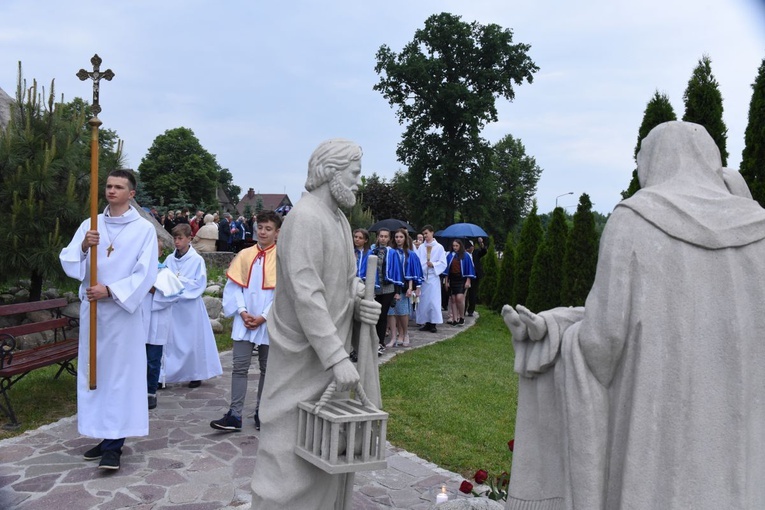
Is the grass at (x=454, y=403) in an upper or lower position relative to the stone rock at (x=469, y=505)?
lower

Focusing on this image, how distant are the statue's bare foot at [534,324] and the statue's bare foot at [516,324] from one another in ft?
0.11

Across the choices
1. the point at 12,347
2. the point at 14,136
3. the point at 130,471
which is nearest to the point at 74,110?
the point at 14,136

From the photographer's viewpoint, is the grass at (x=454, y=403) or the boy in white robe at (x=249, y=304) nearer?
the grass at (x=454, y=403)

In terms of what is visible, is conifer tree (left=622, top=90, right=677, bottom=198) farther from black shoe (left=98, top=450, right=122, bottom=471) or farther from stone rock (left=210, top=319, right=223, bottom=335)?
black shoe (left=98, top=450, right=122, bottom=471)

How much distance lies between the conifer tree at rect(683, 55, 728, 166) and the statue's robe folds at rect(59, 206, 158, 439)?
8879mm

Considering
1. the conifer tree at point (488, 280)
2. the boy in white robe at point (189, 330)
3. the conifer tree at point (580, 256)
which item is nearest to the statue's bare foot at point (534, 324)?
the boy in white robe at point (189, 330)

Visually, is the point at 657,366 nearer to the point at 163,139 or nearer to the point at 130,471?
the point at 130,471

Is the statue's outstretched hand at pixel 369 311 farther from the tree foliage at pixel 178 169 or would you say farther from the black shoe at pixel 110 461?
the tree foliage at pixel 178 169

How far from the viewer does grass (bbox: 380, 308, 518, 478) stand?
21.0 ft

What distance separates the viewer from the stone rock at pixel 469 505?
4594 millimetres

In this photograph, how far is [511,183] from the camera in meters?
59.4

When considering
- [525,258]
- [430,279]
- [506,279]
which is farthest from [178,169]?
[430,279]

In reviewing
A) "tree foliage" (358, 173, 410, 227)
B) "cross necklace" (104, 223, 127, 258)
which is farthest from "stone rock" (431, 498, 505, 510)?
"tree foliage" (358, 173, 410, 227)

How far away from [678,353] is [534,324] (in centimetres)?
58
